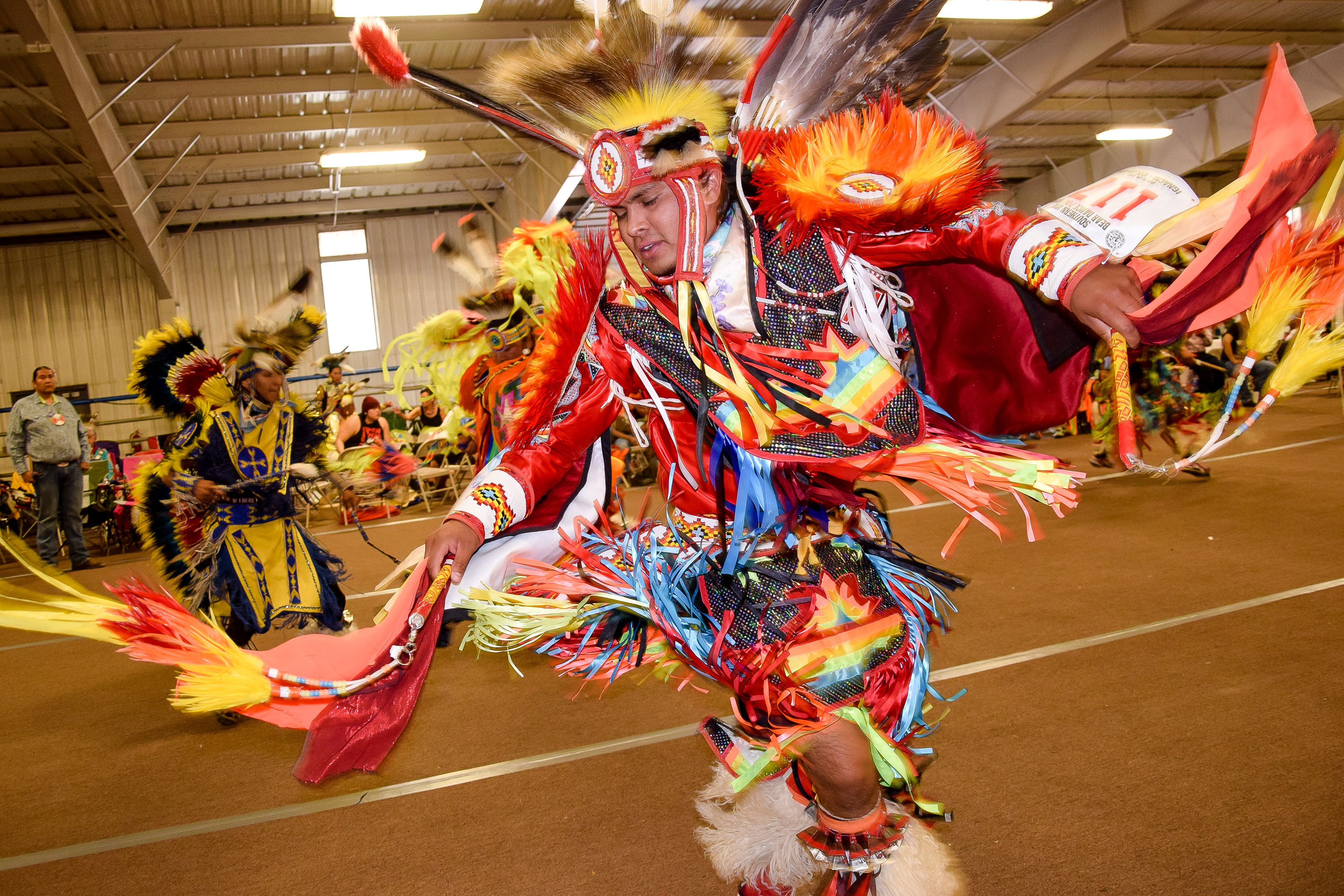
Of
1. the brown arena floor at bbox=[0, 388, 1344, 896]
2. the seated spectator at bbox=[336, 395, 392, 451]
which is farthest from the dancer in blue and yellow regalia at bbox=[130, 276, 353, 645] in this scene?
the seated spectator at bbox=[336, 395, 392, 451]

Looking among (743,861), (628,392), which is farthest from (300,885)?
(628,392)

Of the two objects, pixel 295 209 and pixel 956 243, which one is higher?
pixel 295 209

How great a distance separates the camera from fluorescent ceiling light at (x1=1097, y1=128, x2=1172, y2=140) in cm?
→ 1386

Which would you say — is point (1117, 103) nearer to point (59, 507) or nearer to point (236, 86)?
point (236, 86)

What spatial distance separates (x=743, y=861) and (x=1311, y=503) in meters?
4.74

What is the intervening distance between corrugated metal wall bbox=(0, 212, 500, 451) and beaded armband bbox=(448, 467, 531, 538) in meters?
13.6

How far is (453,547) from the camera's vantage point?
64.1 inches

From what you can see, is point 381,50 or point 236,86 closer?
point 381,50

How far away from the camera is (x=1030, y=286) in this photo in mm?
1386

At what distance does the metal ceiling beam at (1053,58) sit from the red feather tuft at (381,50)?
819 cm

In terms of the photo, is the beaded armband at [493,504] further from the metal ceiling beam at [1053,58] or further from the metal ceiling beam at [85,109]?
the metal ceiling beam at [1053,58]

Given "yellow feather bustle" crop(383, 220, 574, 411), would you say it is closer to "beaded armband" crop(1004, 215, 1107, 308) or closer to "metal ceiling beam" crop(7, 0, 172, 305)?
"beaded armband" crop(1004, 215, 1107, 308)

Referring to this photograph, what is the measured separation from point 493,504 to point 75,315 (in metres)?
16.6

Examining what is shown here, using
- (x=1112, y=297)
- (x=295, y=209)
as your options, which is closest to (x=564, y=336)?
(x=1112, y=297)
